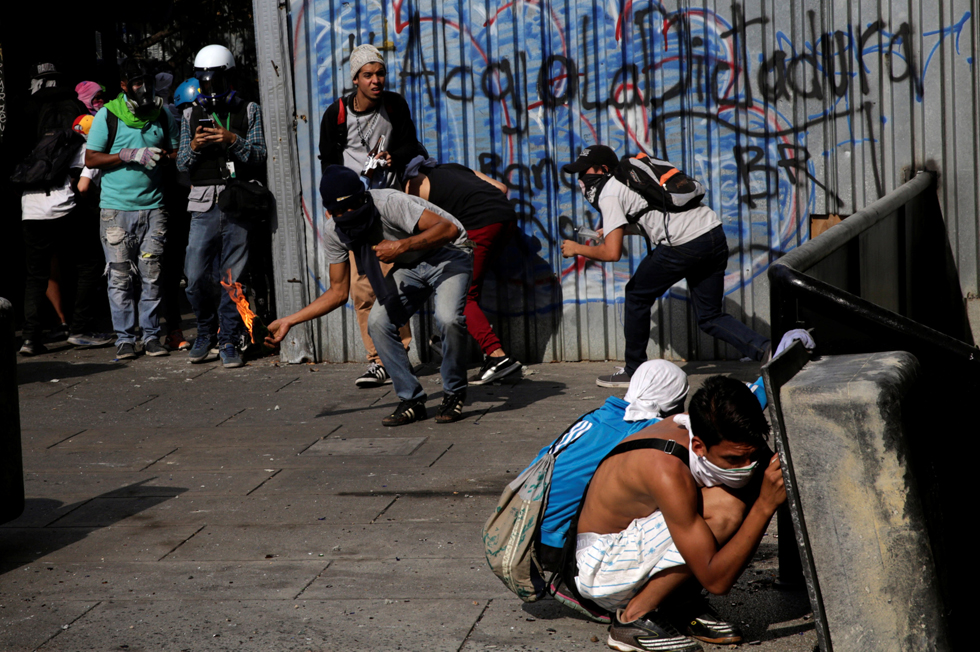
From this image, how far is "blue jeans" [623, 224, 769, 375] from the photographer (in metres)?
6.64

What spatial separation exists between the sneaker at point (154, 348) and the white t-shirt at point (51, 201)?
130 cm

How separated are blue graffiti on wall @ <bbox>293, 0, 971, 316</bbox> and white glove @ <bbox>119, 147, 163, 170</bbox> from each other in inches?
52.0

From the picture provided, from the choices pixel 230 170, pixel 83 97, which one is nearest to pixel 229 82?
pixel 230 170

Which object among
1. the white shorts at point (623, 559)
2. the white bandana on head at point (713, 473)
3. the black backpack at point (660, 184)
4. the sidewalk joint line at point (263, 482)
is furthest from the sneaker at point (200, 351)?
the white bandana on head at point (713, 473)

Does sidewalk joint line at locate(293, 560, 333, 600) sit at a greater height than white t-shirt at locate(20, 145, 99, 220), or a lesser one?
lesser

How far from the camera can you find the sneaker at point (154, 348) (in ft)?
28.4

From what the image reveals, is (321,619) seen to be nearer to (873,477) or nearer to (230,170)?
(873,477)

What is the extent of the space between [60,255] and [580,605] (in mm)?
7025

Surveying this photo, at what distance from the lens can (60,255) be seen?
30.1ft

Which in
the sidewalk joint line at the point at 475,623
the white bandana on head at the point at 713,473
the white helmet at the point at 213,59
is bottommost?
the sidewalk joint line at the point at 475,623

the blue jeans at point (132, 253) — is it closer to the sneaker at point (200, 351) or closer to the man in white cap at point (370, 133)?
the sneaker at point (200, 351)

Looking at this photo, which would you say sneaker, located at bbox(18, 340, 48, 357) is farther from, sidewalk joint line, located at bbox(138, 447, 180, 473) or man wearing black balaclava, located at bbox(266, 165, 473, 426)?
man wearing black balaclava, located at bbox(266, 165, 473, 426)

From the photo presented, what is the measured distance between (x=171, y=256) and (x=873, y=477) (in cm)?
701

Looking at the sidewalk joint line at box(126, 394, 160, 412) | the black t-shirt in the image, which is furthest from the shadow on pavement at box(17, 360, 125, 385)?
the black t-shirt
